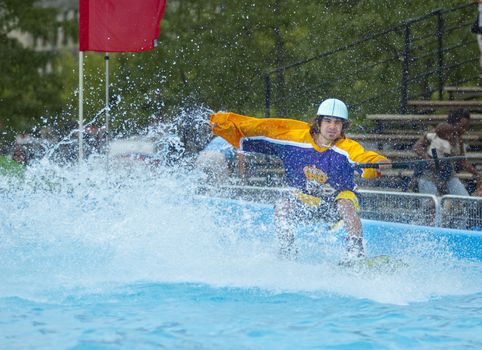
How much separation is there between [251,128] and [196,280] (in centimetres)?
166

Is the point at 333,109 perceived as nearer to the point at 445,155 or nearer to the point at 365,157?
the point at 365,157

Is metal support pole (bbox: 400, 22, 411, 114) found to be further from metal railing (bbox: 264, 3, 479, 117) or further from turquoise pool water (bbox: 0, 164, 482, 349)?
turquoise pool water (bbox: 0, 164, 482, 349)

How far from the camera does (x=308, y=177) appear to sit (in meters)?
8.88

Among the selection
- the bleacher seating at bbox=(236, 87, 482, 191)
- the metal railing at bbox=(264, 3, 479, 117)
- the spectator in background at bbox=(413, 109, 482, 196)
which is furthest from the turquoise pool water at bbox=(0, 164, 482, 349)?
the metal railing at bbox=(264, 3, 479, 117)

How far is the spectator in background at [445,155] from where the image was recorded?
41.6 ft

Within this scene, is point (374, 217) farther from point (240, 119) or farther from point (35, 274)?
point (35, 274)

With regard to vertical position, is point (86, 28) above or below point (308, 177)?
above

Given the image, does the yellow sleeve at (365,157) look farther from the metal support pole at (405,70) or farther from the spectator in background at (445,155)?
the metal support pole at (405,70)

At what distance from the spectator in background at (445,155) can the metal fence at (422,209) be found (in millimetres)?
1177

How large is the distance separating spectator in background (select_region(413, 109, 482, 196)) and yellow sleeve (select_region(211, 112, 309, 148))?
3.98 metres

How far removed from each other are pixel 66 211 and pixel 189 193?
1.75 meters

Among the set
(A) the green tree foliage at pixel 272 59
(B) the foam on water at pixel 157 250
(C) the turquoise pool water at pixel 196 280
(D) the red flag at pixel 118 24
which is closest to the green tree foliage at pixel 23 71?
(A) the green tree foliage at pixel 272 59

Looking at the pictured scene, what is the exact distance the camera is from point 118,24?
585 inches

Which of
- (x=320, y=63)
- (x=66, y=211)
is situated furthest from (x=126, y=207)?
(x=320, y=63)
